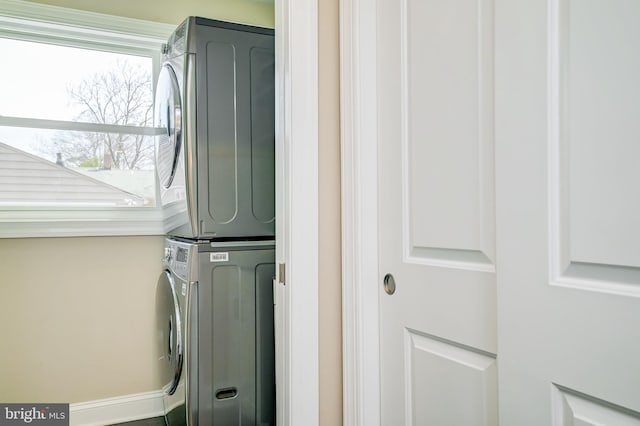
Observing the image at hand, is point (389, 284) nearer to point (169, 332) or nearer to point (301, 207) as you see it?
point (301, 207)

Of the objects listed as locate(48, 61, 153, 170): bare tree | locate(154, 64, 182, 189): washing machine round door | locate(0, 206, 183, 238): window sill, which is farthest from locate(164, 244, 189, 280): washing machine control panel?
locate(48, 61, 153, 170): bare tree

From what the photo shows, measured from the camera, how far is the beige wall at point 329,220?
4.67ft

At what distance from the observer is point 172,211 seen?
2252 mm

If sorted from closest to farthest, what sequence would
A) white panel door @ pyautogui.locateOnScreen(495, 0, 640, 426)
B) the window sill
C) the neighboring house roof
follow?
white panel door @ pyautogui.locateOnScreen(495, 0, 640, 426)
the window sill
the neighboring house roof

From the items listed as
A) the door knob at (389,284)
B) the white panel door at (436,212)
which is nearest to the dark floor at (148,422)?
the white panel door at (436,212)

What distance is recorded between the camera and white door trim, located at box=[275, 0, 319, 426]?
1382mm

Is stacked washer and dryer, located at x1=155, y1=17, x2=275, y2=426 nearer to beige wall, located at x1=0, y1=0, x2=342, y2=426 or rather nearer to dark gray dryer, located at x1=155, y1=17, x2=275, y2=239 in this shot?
dark gray dryer, located at x1=155, y1=17, x2=275, y2=239

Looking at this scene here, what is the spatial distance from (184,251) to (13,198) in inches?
47.4

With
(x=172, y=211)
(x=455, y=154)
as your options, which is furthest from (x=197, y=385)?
(x=455, y=154)

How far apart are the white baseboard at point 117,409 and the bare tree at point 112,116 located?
52.5 inches

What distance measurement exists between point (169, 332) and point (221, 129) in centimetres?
102

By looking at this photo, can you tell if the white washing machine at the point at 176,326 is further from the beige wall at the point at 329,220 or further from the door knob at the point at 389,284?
the door knob at the point at 389,284

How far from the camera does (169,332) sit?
2.22 m

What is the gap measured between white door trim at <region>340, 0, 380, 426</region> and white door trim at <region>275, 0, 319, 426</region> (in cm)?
10
